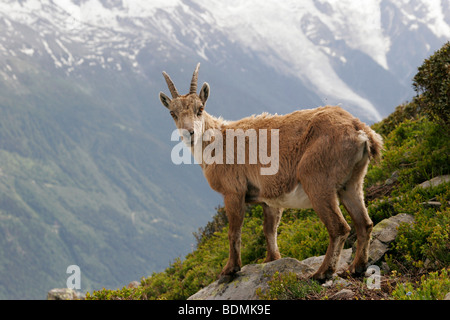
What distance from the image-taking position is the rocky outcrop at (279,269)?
27.7ft

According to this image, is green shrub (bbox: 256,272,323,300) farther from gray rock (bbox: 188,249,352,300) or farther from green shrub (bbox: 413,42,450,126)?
green shrub (bbox: 413,42,450,126)

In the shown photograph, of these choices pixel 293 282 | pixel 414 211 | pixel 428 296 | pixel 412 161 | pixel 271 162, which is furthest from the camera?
pixel 412 161

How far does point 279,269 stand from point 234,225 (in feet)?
3.59

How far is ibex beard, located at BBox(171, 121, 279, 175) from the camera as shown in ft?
28.8

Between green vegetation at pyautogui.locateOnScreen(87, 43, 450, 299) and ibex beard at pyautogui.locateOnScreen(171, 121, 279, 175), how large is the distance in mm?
1848

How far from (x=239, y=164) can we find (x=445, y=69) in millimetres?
4871

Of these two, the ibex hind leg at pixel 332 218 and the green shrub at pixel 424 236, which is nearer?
the ibex hind leg at pixel 332 218

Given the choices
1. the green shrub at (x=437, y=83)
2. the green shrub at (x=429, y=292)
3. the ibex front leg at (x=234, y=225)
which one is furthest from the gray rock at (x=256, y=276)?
the green shrub at (x=437, y=83)

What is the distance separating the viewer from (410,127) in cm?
1319

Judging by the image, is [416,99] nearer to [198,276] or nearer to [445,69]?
[445,69]

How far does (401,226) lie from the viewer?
8.84 meters

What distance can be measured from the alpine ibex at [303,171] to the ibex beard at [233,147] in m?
0.04

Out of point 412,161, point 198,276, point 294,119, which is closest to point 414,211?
point 412,161

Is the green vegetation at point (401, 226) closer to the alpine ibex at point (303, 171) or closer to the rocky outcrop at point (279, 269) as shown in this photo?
the rocky outcrop at point (279, 269)
